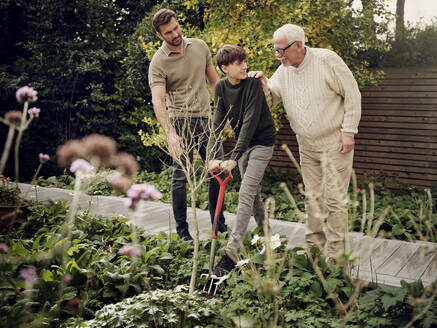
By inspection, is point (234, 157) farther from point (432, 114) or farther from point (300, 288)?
point (432, 114)

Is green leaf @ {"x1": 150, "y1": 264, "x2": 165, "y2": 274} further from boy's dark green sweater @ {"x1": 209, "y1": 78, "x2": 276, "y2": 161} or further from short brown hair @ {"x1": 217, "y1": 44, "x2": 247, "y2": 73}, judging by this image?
short brown hair @ {"x1": 217, "y1": 44, "x2": 247, "y2": 73}

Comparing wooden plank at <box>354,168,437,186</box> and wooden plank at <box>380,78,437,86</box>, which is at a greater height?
wooden plank at <box>380,78,437,86</box>

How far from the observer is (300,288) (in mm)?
2477

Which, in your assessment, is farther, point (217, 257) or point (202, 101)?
point (202, 101)

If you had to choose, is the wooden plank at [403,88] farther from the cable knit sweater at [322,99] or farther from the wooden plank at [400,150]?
the cable knit sweater at [322,99]

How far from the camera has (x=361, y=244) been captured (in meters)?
3.11

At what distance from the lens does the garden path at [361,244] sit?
2528 millimetres

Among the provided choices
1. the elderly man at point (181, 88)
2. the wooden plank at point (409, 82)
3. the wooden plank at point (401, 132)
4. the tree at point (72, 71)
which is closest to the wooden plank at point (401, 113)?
the wooden plank at point (401, 132)

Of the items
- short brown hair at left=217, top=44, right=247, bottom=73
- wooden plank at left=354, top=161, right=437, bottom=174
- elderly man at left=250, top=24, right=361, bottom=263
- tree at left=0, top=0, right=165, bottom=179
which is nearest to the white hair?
elderly man at left=250, top=24, right=361, bottom=263

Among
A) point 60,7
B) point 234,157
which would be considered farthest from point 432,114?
point 60,7

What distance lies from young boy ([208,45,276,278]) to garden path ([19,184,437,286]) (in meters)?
0.44

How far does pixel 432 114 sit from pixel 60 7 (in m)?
7.74

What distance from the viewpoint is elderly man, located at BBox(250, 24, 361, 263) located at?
2.72 metres

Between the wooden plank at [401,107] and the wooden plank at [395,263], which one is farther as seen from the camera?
the wooden plank at [401,107]
